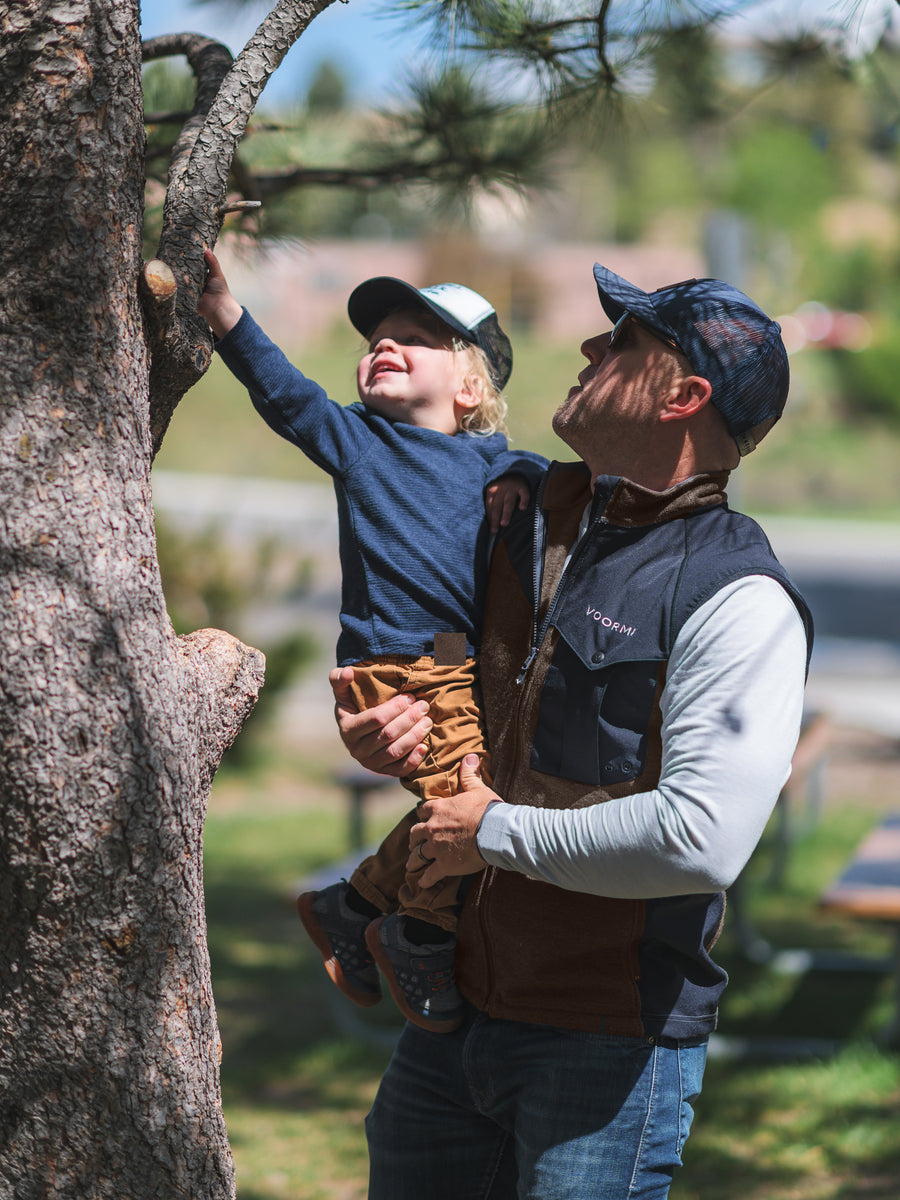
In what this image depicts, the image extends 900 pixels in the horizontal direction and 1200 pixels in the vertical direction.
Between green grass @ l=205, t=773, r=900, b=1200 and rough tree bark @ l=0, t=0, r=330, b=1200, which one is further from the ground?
rough tree bark @ l=0, t=0, r=330, b=1200

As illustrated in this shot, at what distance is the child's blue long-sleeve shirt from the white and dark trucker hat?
20 cm

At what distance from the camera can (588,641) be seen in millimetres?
1618

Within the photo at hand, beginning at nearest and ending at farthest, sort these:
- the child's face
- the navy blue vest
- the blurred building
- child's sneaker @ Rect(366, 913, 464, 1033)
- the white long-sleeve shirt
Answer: the white long-sleeve shirt
the navy blue vest
child's sneaker @ Rect(366, 913, 464, 1033)
the child's face
the blurred building

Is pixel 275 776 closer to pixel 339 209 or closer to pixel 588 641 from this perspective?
pixel 339 209

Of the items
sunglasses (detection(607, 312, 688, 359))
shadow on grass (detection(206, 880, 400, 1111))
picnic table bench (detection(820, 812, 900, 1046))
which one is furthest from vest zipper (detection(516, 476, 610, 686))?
shadow on grass (detection(206, 880, 400, 1111))

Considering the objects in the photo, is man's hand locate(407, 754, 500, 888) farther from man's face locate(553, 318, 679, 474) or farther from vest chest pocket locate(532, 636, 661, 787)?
man's face locate(553, 318, 679, 474)

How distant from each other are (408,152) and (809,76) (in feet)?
4.13

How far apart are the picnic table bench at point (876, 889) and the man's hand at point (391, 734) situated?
7.76 feet

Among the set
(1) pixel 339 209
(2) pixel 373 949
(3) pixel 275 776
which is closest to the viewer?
(2) pixel 373 949

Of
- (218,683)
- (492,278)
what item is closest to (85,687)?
(218,683)

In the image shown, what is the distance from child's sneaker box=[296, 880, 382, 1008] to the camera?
2.04m

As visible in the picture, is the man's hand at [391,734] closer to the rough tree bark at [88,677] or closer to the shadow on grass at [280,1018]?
the rough tree bark at [88,677]

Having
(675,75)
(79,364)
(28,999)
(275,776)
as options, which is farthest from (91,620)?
(275,776)

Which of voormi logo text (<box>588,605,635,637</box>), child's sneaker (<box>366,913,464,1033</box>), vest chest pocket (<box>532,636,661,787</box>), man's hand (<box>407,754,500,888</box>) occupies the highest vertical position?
voormi logo text (<box>588,605,635,637</box>)
